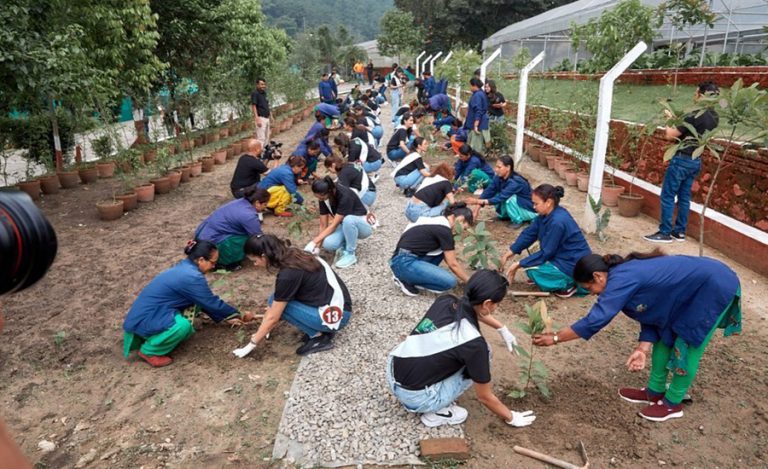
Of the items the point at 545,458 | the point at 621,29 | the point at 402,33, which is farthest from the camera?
the point at 402,33

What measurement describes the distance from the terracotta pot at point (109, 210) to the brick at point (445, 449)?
5997 millimetres

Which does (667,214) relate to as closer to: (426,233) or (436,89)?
(426,233)

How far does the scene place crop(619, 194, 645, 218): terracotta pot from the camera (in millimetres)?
6551

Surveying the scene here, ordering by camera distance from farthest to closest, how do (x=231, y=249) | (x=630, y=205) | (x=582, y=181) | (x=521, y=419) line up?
(x=582, y=181)
(x=630, y=205)
(x=231, y=249)
(x=521, y=419)

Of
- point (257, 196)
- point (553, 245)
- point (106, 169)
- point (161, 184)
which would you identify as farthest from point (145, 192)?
point (553, 245)

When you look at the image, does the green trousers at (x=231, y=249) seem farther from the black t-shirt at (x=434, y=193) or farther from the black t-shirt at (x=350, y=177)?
the black t-shirt at (x=434, y=193)

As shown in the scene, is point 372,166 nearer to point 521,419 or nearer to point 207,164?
point 207,164

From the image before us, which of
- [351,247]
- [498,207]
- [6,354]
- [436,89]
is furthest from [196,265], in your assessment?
[436,89]

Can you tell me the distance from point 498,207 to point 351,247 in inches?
87.3

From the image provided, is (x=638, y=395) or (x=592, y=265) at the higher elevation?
(x=592, y=265)

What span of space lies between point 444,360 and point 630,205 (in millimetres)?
4901

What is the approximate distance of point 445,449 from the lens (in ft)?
8.61

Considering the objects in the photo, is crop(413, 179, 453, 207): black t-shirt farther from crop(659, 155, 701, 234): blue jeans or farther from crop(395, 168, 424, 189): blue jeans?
crop(659, 155, 701, 234): blue jeans

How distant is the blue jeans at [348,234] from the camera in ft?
17.3
